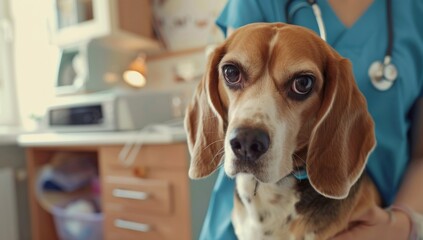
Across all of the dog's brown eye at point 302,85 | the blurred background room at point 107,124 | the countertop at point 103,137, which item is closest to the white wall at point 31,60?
the blurred background room at point 107,124

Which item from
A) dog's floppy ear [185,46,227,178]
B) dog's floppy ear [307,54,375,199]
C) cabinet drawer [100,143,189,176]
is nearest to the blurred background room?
cabinet drawer [100,143,189,176]

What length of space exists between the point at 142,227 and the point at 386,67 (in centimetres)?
99

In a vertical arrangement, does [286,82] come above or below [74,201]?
above

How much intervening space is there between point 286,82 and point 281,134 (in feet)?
0.29

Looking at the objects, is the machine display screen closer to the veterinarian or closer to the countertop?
the countertop

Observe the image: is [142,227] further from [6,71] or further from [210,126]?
[6,71]

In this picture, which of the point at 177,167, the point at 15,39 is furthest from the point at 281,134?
the point at 15,39

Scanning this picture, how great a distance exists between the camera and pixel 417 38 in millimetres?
696

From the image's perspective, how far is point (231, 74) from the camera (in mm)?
586

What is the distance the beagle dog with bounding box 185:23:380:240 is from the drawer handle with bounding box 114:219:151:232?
72 centimetres

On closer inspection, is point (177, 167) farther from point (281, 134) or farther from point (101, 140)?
point (281, 134)

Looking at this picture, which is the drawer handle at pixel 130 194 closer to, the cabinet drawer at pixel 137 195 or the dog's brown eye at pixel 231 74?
the cabinet drawer at pixel 137 195

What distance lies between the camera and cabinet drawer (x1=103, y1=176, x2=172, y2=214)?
1199 millimetres

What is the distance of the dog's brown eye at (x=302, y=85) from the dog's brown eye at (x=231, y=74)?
94 millimetres
